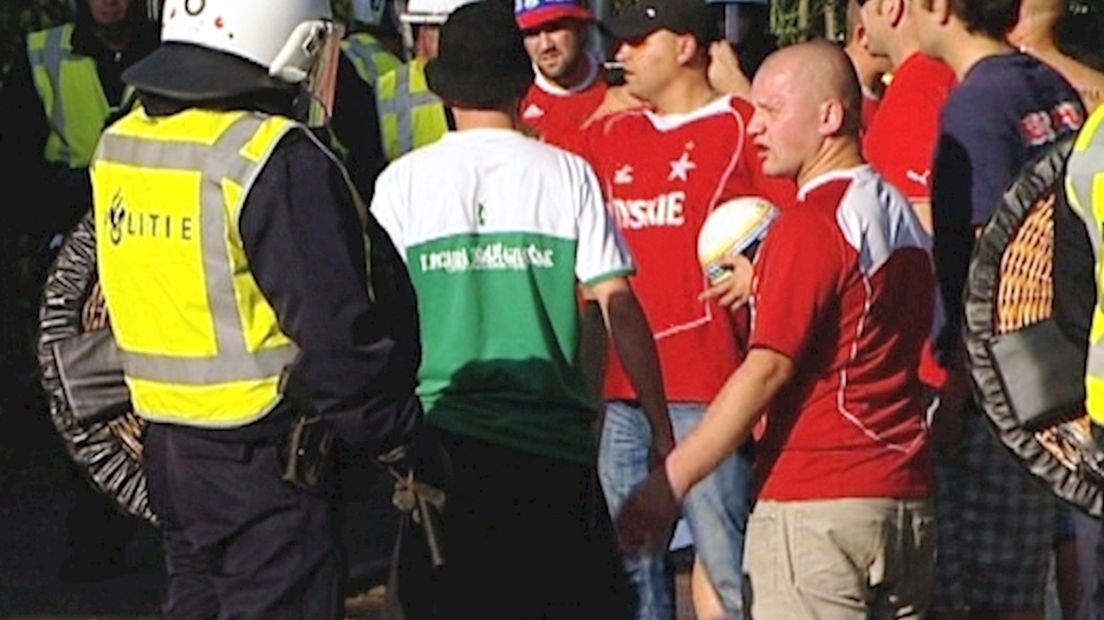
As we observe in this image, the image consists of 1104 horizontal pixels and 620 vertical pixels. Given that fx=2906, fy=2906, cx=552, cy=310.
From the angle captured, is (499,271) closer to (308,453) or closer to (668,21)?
(308,453)

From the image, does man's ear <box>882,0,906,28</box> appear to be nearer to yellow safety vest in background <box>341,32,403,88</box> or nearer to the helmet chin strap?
the helmet chin strap

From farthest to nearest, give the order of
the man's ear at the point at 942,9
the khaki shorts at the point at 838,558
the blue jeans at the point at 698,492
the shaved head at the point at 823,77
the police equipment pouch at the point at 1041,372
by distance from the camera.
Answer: the blue jeans at the point at 698,492
the man's ear at the point at 942,9
the shaved head at the point at 823,77
the khaki shorts at the point at 838,558
the police equipment pouch at the point at 1041,372

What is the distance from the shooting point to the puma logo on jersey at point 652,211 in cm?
765

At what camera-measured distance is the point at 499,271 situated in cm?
648

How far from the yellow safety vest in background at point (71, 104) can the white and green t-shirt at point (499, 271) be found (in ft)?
12.3

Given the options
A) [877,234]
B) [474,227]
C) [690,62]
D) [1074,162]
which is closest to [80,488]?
[690,62]

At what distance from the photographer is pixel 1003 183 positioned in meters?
6.70

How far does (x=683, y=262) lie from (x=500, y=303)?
1.25m

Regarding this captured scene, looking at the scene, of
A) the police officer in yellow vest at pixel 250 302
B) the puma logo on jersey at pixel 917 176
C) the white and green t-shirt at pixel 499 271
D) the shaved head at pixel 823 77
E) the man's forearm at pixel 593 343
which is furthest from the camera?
the puma logo on jersey at pixel 917 176

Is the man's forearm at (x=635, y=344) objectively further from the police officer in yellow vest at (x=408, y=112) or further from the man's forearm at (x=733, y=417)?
the police officer in yellow vest at (x=408, y=112)

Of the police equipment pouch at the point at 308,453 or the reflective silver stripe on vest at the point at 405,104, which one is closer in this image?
the police equipment pouch at the point at 308,453

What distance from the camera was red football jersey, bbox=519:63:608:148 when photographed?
335 inches

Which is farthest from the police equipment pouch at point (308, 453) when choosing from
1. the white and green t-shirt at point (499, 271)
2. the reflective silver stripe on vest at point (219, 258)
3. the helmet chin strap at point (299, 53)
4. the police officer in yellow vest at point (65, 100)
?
the police officer in yellow vest at point (65, 100)

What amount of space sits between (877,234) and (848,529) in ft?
2.07
